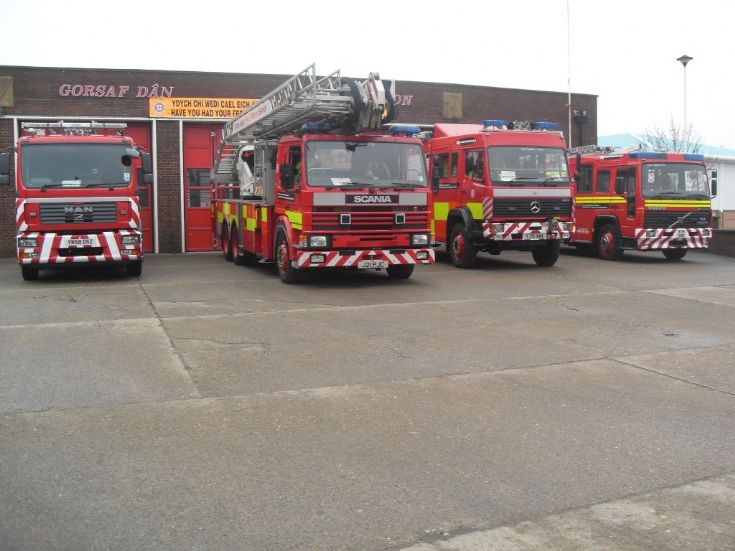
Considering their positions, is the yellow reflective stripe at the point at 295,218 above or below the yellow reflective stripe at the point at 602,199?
below

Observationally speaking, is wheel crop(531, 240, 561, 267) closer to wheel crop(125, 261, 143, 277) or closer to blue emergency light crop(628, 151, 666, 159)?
blue emergency light crop(628, 151, 666, 159)

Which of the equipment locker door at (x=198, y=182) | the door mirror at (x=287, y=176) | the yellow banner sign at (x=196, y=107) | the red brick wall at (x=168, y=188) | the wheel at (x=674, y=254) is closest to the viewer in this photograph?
the door mirror at (x=287, y=176)

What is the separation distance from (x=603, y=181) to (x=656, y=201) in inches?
62.6

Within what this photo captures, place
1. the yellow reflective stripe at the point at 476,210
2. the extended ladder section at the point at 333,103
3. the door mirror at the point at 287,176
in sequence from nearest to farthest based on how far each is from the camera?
the extended ladder section at the point at 333,103 < the door mirror at the point at 287,176 < the yellow reflective stripe at the point at 476,210

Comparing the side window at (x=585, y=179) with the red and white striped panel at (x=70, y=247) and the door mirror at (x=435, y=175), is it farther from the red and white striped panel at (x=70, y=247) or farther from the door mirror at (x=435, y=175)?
the red and white striped panel at (x=70, y=247)

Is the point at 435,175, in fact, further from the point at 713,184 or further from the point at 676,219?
the point at 713,184

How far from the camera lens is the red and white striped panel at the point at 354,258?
13.1 m

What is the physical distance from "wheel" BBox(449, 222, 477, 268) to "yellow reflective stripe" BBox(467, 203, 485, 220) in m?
0.43

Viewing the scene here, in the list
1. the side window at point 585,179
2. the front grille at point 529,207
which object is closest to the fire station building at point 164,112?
the side window at point 585,179

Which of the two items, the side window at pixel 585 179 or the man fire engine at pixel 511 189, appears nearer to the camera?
the man fire engine at pixel 511 189

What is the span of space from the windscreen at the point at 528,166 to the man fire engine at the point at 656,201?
1.65 meters

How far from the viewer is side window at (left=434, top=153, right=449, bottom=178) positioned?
58.5 feet

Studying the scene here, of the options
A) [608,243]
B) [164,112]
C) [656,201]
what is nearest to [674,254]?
[608,243]

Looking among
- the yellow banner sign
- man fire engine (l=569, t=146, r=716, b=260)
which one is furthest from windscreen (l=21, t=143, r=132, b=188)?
man fire engine (l=569, t=146, r=716, b=260)
